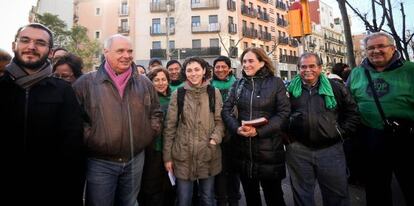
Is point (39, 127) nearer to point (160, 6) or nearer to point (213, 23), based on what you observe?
point (213, 23)

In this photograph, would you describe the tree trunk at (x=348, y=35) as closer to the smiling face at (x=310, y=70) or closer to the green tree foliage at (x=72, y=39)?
the smiling face at (x=310, y=70)

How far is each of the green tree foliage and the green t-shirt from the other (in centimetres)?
2967

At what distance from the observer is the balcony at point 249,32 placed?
1562 inches

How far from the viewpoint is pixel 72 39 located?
31.8 m

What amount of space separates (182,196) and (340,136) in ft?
6.19

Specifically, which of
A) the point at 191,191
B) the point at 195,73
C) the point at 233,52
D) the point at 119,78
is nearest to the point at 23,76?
the point at 119,78

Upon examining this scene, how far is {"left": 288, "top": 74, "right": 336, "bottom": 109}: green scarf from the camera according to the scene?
11.5 feet

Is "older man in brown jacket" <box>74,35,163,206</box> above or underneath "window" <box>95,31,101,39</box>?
underneath

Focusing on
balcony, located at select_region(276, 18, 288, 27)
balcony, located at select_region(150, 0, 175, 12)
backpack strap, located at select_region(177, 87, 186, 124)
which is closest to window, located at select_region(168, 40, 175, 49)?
balcony, located at select_region(150, 0, 175, 12)

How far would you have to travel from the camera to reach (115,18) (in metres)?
40.8

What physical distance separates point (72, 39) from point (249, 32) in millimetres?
20425

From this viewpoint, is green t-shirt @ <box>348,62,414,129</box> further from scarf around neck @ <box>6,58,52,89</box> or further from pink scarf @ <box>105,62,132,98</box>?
scarf around neck @ <box>6,58,52,89</box>

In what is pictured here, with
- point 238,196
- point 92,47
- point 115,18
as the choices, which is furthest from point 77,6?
point 238,196

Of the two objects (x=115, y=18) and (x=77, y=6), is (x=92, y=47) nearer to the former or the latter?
(x=115, y=18)
